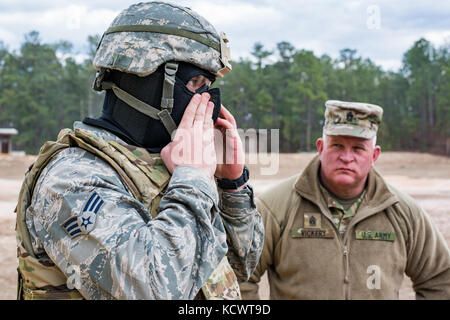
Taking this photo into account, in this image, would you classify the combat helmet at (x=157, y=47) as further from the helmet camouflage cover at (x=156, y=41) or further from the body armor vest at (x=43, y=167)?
the body armor vest at (x=43, y=167)

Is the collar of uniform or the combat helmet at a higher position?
the combat helmet

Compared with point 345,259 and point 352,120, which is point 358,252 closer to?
point 345,259

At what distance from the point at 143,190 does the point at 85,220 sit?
1.26ft

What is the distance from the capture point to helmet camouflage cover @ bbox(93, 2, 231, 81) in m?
2.56

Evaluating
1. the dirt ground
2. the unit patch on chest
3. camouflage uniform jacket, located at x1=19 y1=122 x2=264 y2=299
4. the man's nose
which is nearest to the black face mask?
camouflage uniform jacket, located at x1=19 y1=122 x2=264 y2=299

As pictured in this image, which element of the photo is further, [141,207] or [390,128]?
[390,128]

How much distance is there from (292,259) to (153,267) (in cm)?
319

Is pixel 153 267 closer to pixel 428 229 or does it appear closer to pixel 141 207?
pixel 141 207

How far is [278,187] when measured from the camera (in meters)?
5.38

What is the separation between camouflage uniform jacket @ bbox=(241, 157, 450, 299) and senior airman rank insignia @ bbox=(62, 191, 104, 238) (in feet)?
10.3

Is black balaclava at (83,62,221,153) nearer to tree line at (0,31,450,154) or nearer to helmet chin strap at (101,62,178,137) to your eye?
helmet chin strap at (101,62,178,137)

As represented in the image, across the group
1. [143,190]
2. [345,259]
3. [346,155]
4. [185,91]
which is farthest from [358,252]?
[143,190]

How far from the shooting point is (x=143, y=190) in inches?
92.4

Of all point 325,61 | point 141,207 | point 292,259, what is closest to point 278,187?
point 292,259
